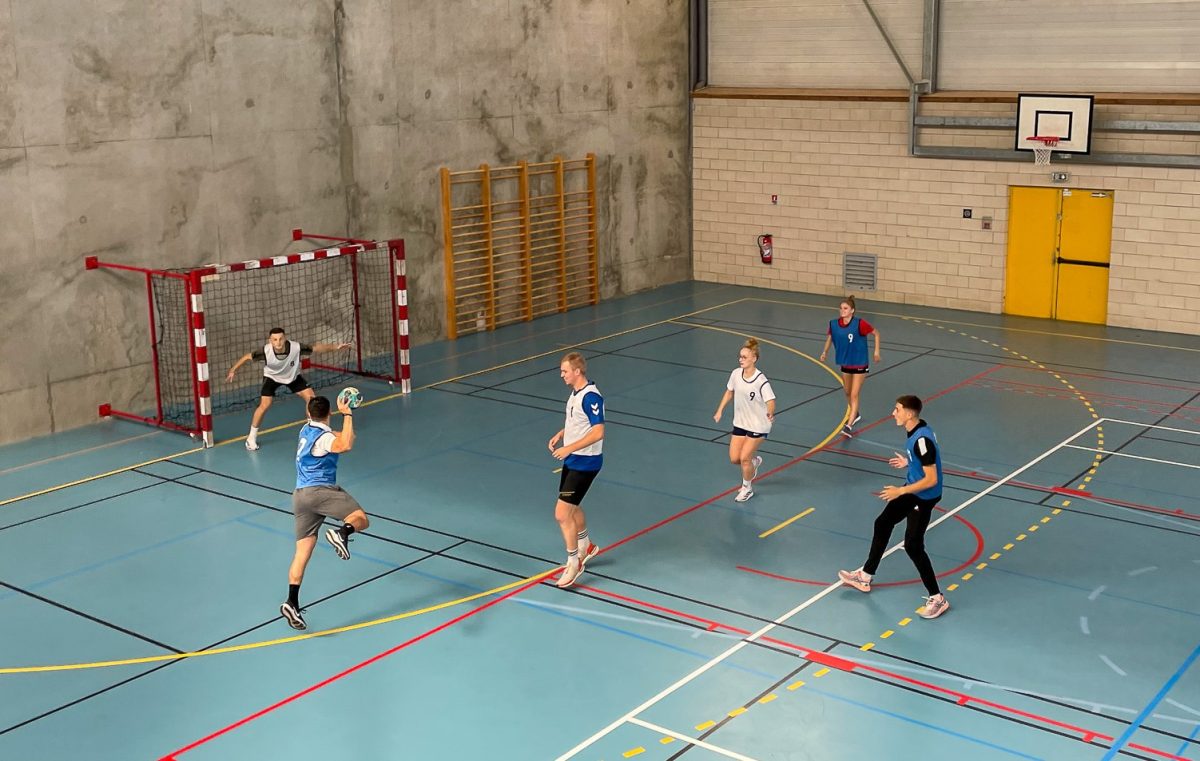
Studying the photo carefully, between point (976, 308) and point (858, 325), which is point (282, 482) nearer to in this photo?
point (858, 325)

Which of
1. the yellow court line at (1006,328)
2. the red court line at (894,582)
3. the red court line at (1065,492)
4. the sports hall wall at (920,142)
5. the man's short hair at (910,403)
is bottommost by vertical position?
the red court line at (894,582)

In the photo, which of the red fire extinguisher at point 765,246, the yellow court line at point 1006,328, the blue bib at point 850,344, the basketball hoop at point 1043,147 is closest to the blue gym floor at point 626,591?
the blue bib at point 850,344

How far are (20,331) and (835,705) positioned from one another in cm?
1278

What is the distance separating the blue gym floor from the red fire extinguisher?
29.3 ft

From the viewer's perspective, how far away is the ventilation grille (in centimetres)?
2683

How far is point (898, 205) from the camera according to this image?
26.2 metres

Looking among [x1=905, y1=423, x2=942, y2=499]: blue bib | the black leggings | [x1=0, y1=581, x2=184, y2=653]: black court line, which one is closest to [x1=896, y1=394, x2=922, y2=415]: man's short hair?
[x1=905, y1=423, x2=942, y2=499]: blue bib

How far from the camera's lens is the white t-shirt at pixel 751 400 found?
13.9m

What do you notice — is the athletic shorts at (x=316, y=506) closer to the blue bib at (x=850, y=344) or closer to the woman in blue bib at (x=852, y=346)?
the woman in blue bib at (x=852, y=346)

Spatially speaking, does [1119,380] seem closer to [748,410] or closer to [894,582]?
[748,410]

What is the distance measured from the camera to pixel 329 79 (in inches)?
818

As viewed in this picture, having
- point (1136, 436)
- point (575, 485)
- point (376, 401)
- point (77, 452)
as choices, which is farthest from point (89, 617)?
point (1136, 436)

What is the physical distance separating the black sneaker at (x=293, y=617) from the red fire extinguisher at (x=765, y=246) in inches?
737

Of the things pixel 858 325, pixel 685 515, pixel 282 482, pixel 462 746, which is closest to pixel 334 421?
pixel 282 482
